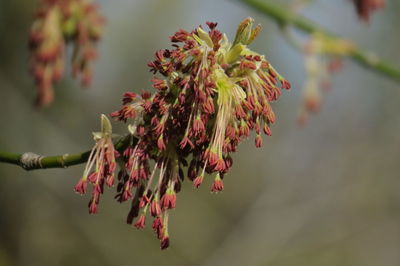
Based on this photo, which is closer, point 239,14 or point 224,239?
point 224,239

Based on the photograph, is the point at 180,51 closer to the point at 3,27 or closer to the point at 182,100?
the point at 182,100

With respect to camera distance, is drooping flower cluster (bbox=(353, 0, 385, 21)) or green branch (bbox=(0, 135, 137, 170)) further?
drooping flower cluster (bbox=(353, 0, 385, 21))

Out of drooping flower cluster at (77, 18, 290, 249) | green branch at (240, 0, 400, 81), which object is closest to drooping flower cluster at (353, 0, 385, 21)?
green branch at (240, 0, 400, 81)

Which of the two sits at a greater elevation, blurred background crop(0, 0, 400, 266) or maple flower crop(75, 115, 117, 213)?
maple flower crop(75, 115, 117, 213)

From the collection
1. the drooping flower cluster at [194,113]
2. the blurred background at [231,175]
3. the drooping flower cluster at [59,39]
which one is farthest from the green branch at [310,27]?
the blurred background at [231,175]

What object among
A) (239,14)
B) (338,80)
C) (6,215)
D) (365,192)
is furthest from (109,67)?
(365,192)

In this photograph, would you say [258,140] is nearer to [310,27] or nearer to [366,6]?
[366,6]

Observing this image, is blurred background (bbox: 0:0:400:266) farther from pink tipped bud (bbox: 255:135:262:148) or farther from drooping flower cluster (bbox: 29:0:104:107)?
pink tipped bud (bbox: 255:135:262:148)
